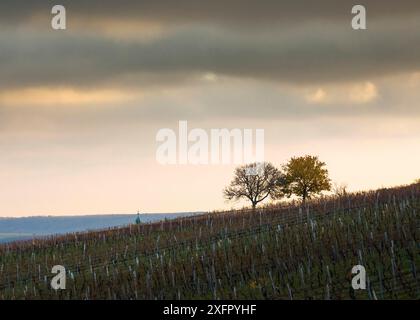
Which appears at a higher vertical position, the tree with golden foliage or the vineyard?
the tree with golden foliage

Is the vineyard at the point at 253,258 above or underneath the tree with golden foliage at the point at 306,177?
underneath

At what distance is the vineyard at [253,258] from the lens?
3781cm

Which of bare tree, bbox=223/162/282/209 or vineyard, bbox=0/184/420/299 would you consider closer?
vineyard, bbox=0/184/420/299

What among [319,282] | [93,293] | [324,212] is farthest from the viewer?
[324,212]

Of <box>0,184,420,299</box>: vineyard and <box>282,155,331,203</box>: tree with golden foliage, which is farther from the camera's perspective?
<box>282,155,331,203</box>: tree with golden foliage

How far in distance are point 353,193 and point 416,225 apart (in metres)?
32.7

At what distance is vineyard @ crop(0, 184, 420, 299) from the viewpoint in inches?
1489

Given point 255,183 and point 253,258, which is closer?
point 253,258

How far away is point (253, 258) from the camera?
4775 cm

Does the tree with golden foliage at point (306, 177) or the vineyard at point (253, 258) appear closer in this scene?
the vineyard at point (253, 258)

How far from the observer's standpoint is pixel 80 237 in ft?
267

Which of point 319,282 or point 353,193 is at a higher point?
point 353,193
